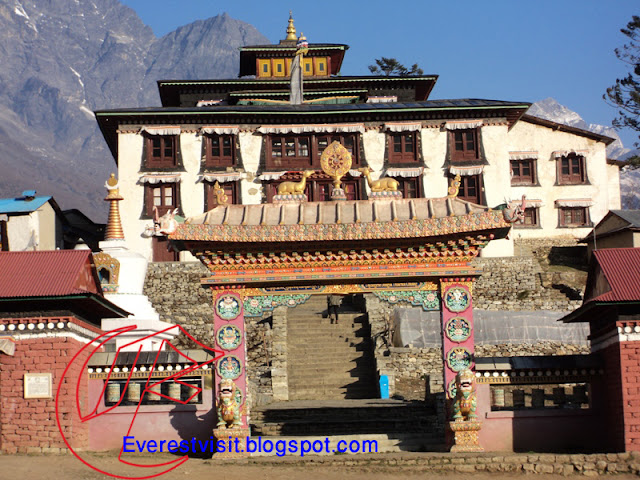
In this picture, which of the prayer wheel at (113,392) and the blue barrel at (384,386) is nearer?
the prayer wheel at (113,392)

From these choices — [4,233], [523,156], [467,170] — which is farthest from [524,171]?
[4,233]

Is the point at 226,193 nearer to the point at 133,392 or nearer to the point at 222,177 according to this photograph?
the point at 222,177

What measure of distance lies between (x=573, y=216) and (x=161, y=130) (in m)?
23.5

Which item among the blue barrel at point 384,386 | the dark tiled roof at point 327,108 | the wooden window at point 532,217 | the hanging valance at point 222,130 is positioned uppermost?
the dark tiled roof at point 327,108

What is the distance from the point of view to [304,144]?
5525 centimetres

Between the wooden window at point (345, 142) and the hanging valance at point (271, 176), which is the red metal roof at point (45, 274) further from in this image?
the wooden window at point (345, 142)

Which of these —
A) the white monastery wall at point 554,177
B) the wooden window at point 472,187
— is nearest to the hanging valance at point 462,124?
the wooden window at point 472,187

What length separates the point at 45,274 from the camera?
23.8 meters

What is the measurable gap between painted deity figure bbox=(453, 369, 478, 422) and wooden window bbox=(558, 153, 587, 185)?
1560 inches

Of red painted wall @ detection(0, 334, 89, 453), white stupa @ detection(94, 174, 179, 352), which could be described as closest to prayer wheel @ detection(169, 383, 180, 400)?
red painted wall @ detection(0, 334, 89, 453)

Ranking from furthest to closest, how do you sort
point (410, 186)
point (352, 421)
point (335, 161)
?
point (410, 186) → point (352, 421) → point (335, 161)

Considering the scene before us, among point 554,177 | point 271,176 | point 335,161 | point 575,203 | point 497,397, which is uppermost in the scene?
point 554,177

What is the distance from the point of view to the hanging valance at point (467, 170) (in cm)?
5456

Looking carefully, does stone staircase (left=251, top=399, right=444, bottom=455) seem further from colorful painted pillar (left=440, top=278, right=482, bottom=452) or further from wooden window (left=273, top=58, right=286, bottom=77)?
wooden window (left=273, top=58, right=286, bottom=77)
